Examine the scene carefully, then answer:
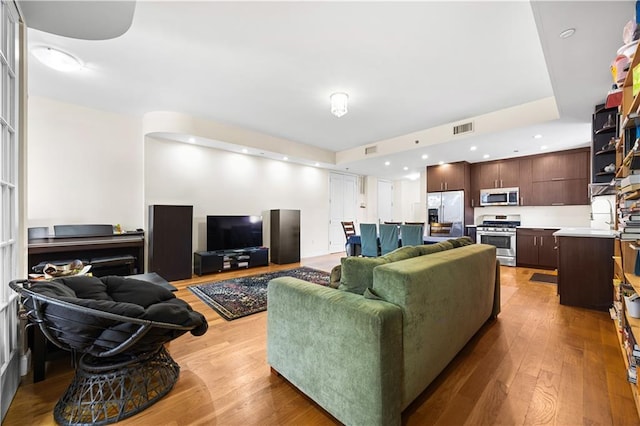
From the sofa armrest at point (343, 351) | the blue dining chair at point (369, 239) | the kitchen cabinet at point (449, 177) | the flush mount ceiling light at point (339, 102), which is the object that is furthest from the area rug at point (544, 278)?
the sofa armrest at point (343, 351)

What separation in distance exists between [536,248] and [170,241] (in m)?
7.01

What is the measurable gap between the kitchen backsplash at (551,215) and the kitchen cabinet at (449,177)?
3.03 feet

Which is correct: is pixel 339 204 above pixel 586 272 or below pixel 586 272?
above

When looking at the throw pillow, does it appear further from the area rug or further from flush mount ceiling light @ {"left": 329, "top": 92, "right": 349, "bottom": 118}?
the area rug

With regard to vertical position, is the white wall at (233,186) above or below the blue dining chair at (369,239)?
above

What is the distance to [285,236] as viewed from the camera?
6.02 metres

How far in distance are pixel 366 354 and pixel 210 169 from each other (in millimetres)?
5057

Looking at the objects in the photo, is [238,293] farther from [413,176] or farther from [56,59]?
[413,176]

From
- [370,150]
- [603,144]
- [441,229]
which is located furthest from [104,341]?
[370,150]

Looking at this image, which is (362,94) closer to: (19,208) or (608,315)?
(19,208)

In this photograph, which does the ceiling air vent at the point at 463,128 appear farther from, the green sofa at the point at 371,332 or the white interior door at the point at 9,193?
the white interior door at the point at 9,193

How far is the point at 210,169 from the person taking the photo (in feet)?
17.6

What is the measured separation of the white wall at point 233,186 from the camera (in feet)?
15.7

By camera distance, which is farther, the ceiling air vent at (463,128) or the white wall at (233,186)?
the white wall at (233,186)
